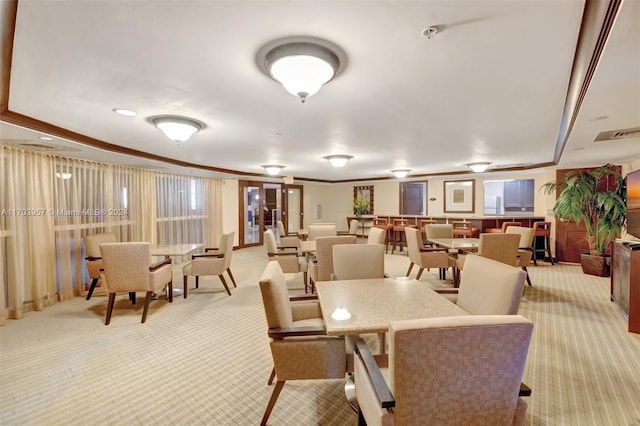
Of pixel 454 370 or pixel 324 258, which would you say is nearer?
pixel 454 370

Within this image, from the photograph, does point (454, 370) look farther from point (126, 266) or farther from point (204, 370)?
point (126, 266)

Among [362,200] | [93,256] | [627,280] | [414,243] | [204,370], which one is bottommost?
[204,370]

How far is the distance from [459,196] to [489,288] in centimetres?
775

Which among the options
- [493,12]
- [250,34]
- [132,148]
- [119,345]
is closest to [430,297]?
[493,12]

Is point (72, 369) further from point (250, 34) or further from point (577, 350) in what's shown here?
point (577, 350)

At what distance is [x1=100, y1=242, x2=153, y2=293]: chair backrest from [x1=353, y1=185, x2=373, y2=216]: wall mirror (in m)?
7.82

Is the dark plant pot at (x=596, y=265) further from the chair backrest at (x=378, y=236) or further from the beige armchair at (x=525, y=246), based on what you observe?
the chair backrest at (x=378, y=236)

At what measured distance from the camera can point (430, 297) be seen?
2148 millimetres

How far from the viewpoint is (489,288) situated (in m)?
1.94

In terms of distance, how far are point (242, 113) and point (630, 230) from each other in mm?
5066

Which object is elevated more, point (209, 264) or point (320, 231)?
point (320, 231)

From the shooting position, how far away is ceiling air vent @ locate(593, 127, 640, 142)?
10.7 feet

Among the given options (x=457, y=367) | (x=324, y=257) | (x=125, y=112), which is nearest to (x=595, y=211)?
(x=324, y=257)

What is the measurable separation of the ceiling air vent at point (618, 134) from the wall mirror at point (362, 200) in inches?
283
